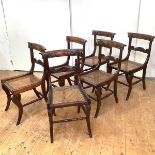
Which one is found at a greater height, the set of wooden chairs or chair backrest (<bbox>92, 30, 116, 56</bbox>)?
chair backrest (<bbox>92, 30, 116, 56</bbox>)

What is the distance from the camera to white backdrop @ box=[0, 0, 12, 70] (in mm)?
4000

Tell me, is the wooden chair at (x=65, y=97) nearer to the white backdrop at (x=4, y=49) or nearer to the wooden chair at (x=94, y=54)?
the wooden chair at (x=94, y=54)

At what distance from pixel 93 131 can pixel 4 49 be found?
2592 mm

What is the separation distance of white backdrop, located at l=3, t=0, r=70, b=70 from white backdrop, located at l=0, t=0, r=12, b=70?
96 mm

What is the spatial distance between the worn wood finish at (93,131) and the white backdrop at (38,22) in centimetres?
134

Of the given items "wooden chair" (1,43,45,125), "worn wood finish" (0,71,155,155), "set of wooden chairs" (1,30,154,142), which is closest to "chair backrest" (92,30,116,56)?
"set of wooden chairs" (1,30,154,142)

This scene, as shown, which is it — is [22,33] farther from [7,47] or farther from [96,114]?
[96,114]

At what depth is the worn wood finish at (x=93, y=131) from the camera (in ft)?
7.32

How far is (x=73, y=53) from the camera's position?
2512 mm

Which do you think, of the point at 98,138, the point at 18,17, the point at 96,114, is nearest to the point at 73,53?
the point at 96,114

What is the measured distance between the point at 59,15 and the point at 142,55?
5.15 ft

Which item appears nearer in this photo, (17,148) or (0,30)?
(17,148)

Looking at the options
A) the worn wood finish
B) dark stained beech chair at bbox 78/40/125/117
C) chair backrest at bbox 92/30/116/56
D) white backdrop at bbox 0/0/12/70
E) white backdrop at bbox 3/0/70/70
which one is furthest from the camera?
white backdrop at bbox 0/0/12/70

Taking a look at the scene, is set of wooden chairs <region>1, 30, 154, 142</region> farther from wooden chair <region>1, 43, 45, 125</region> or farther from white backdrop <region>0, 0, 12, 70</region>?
white backdrop <region>0, 0, 12, 70</region>
